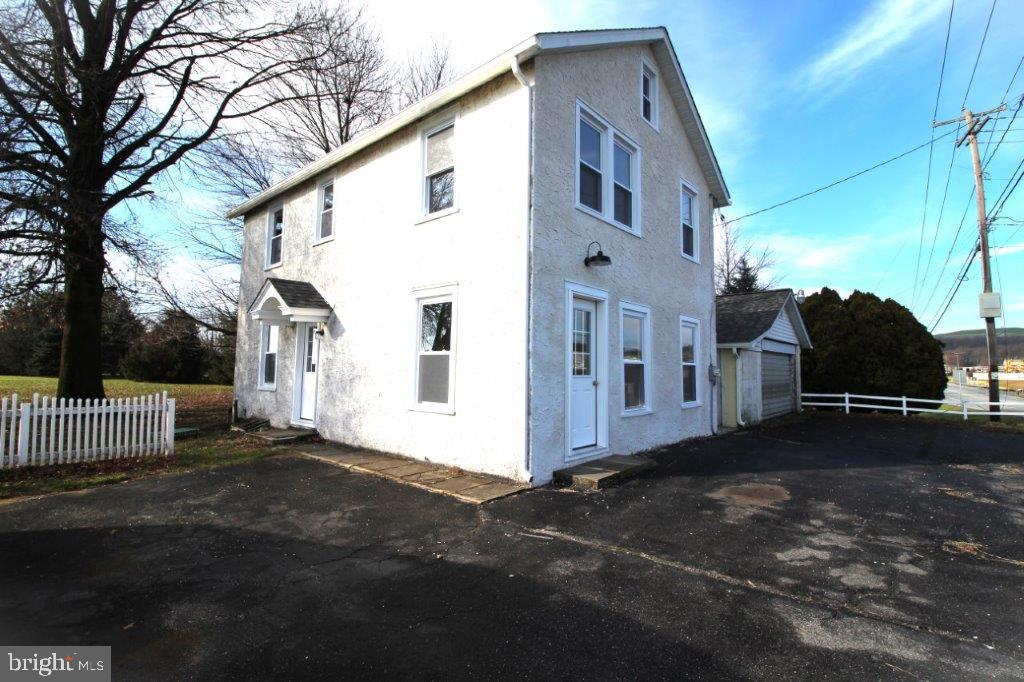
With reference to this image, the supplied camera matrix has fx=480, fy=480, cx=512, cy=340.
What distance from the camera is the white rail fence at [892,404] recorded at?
47.9 feet

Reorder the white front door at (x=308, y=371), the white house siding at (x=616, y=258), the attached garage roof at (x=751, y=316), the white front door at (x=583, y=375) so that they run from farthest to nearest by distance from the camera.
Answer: the attached garage roof at (x=751, y=316) < the white front door at (x=308, y=371) < the white front door at (x=583, y=375) < the white house siding at (x=616, y=258)

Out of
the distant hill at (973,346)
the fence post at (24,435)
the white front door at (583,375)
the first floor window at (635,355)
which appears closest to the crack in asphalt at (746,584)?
the white front door at (583,375)

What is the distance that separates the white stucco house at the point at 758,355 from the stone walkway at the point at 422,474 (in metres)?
9.10

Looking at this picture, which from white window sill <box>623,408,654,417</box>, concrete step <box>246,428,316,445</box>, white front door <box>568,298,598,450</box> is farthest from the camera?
concrete step <box>246,428,316,445</box>

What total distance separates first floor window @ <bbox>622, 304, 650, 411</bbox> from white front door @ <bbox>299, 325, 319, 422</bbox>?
6517 millimetres

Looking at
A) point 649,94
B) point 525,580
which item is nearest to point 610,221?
point 649,94

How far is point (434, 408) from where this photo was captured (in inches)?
Result: 298

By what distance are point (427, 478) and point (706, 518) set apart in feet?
12.0

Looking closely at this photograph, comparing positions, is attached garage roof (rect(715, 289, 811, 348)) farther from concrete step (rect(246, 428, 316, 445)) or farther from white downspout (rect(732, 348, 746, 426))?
concrete step (rect(246, 428, 316, 445))

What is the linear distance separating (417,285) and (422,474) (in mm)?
3107

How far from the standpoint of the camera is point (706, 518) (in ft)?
17.6

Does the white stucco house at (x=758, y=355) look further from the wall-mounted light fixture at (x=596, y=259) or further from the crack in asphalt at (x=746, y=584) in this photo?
the crack in asphalt at (x=746, y=584)

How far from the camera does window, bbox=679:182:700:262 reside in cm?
1103

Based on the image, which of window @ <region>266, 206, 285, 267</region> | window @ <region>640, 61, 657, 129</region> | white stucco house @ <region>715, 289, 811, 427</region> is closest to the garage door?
white stucco house @ <region>715, 289, 811, 427</region>
